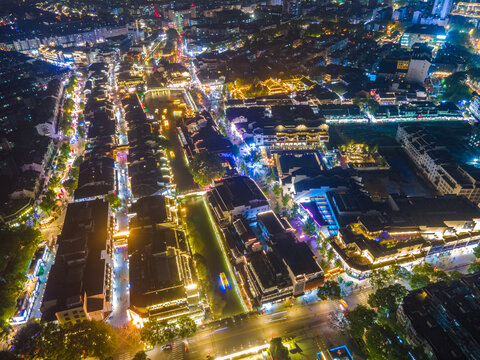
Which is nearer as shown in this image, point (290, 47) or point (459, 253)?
point (459, 253)

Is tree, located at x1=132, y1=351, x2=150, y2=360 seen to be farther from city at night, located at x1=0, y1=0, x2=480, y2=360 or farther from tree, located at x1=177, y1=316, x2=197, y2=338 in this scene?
tree, located at x1=177, y1=316, x2=197, y2=338

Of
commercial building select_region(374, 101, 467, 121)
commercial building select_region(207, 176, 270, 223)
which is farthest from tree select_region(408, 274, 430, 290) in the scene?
commercial building select_region(374, 101, 467, 121)

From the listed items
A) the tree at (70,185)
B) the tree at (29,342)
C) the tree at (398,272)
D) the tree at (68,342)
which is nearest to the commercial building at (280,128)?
the tree at (398,272)

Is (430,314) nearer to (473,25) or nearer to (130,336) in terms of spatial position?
(130,336)

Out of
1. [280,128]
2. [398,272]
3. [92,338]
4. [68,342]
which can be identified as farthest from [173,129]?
[398,272]

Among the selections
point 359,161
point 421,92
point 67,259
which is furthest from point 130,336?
point 421,92

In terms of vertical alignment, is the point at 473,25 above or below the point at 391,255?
above

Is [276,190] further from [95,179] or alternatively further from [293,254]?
[95,179]

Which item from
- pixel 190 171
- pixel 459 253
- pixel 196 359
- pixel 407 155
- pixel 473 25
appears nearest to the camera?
pixel 196 359
